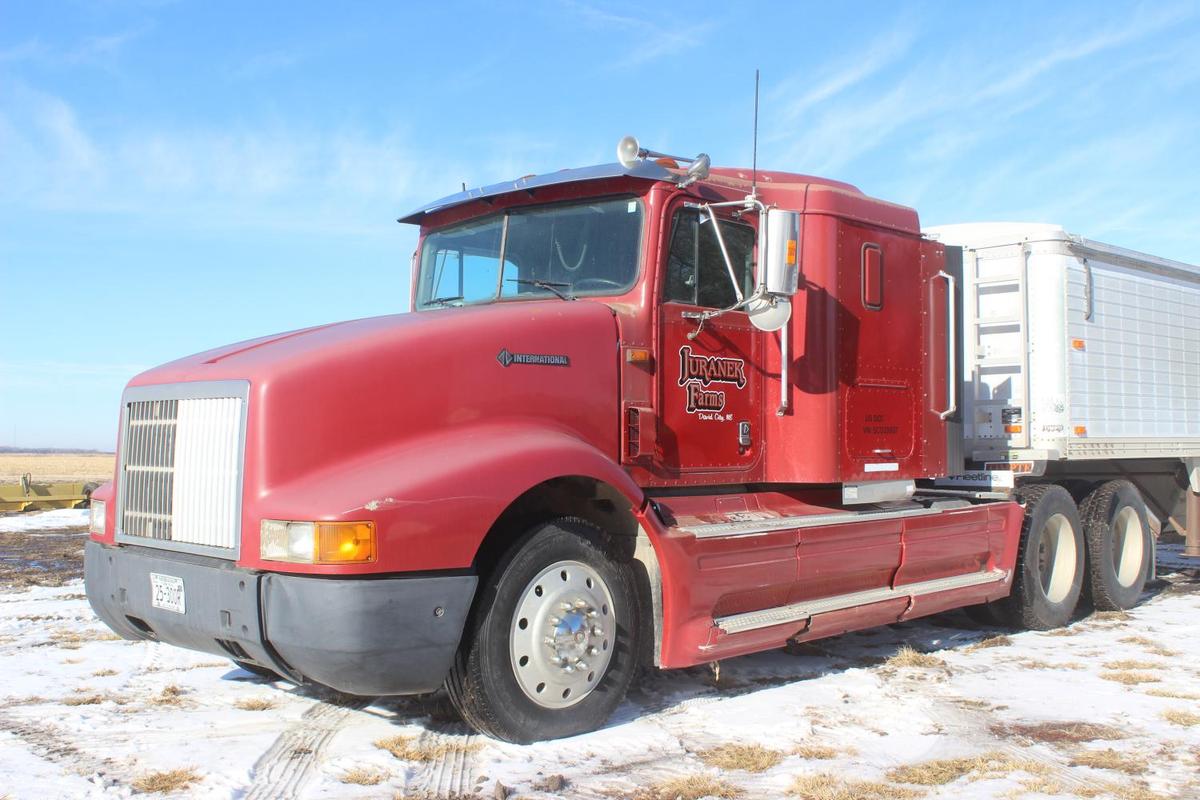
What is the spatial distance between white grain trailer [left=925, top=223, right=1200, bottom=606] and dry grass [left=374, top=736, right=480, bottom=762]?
4.74 m

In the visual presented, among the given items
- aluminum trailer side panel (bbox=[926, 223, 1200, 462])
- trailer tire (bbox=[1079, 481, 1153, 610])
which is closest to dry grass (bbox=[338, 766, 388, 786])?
aluminum trailer side panel (bbox=[926, 223, 1200, 462])

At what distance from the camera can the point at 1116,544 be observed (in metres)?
9.55

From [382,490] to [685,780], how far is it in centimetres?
171

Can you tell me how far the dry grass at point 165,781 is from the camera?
421 cm

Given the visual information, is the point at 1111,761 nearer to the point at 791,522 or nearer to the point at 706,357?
the point at 791,522

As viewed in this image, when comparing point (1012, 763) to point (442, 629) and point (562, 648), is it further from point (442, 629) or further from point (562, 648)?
point (442, 629)

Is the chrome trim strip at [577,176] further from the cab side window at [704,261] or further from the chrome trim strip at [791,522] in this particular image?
the chrome trim strip at [791,522]

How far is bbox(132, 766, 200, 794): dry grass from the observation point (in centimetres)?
421

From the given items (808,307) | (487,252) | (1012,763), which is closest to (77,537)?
(487,252)

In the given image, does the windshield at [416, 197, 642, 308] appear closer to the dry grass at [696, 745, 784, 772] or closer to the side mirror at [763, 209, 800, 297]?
the side mirror at [763, 209, 800, 297]

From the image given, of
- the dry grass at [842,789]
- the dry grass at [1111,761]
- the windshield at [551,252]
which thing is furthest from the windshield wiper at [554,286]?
the dry grass at [1111,761]

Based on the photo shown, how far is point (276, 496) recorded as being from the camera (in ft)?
14.5

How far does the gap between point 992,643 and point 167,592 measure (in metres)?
5.75

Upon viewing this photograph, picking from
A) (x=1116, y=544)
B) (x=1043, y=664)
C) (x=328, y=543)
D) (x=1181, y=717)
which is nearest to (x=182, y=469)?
(x=328, y=543)
